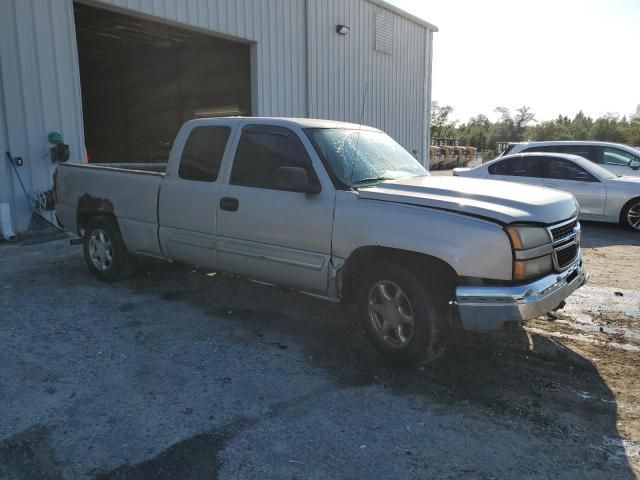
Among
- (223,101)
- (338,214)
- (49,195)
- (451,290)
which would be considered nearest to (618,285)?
(451,290)

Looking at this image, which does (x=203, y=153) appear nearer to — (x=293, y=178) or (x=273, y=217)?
(x=273, y=217)

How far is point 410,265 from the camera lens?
12.7 ft

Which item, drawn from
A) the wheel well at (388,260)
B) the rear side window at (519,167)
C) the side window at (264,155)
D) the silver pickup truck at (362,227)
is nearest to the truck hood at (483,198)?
the silver pickup truck at (362,227)

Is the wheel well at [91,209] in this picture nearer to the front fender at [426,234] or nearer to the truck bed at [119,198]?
the truck bed at [119,198]

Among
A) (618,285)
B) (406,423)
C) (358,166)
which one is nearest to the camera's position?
(406,423)

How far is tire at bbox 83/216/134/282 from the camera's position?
6109 millimetres

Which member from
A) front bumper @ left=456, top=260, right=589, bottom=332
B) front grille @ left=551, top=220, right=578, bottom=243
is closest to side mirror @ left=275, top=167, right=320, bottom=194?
front bumper @ left=456, top=260, right=589, bottom=332

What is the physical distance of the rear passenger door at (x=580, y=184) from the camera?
33.6 feet

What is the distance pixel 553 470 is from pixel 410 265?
1.61m

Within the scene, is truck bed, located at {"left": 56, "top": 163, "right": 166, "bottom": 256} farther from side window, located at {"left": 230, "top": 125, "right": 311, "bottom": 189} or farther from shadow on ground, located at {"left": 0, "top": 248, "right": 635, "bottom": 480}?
side window, located at {"left": 230, "top": 125, "right": 311, "bottom": 189}

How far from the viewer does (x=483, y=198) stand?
3830mm

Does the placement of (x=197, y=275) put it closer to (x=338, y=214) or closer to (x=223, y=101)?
(x=338, y=214)

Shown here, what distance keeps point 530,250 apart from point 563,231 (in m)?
0.64

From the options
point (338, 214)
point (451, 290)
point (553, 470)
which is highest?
point (338, 214)
